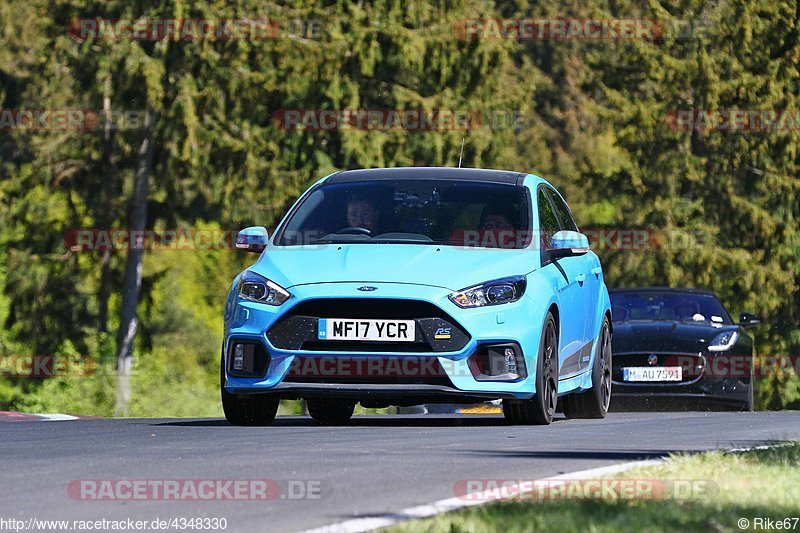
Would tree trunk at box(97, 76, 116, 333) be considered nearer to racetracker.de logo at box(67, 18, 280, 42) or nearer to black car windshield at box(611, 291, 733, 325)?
racetracker.de logo at box(67, 18, 280, 42)

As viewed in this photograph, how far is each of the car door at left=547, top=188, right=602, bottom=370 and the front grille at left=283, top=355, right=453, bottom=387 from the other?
230 centimetres

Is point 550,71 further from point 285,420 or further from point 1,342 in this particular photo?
point 285,420

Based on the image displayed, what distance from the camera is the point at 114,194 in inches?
1737

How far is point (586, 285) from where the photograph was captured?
14.3 m

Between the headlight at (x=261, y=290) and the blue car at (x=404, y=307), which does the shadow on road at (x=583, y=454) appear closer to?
the blue car at (x=404, y=307)

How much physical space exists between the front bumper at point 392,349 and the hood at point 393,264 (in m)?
0.09

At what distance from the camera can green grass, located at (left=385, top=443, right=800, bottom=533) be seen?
6.41 meters

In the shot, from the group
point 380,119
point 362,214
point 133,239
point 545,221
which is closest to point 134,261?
point 133,239

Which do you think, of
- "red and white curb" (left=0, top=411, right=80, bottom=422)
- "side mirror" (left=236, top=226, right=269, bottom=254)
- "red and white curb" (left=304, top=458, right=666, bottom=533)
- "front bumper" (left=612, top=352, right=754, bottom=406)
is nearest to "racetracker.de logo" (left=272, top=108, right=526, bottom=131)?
"front bumper" (left=612, top=352, right=754, bottom=406)

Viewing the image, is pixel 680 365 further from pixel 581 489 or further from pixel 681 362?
pixel 581 489

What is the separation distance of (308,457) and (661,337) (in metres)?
10.8

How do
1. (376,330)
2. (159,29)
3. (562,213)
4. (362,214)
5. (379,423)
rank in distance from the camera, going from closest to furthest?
(376,330), (362,214), (379,423), (562,213), (159,29)

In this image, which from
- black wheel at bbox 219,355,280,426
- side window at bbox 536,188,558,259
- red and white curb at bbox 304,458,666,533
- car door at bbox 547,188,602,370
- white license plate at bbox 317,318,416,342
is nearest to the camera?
red and white curb at bbox 304,458,666,533

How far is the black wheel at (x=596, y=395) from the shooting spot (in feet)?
48.5
